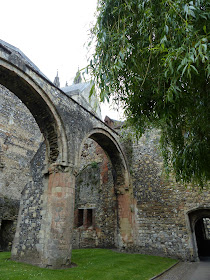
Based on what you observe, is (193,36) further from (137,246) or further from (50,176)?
(137,246)

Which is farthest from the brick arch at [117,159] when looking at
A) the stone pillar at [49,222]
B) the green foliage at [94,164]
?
the stone pillar at [49,222]

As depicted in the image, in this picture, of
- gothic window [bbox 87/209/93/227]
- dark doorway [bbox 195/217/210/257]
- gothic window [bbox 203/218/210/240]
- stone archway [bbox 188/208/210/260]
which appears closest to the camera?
gothic window [bbox 87/209/93/227]

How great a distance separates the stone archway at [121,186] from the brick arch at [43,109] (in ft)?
9.33

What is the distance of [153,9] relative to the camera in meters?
3.67

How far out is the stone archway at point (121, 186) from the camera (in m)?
10.5

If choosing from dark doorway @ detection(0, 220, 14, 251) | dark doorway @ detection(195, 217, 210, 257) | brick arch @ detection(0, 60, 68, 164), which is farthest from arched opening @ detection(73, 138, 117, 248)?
dark doorway @ detection(195, 217, 210, 257)

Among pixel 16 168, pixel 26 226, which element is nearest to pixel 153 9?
pixel 26 226

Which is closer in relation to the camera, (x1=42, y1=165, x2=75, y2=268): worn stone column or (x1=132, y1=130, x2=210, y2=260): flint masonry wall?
(x1=42, y1=165, x2=75, y2=268): worn stone column

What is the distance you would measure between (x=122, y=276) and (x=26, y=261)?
3080 mm

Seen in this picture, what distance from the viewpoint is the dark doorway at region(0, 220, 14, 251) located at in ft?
36.4

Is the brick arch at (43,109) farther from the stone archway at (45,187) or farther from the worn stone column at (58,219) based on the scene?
the worn stone column at (58,219)

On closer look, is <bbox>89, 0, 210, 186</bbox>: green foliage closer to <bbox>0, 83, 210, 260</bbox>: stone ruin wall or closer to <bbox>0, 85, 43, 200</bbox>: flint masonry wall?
<bbox>0, 83, 210, 260</bbox>: stone ruin wall

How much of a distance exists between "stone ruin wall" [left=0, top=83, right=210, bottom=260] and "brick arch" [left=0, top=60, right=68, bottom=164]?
120 centimetres

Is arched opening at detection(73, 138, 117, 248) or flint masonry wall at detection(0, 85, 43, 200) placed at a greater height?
flint masonry wall at detection(0, 85, 43, 200)
